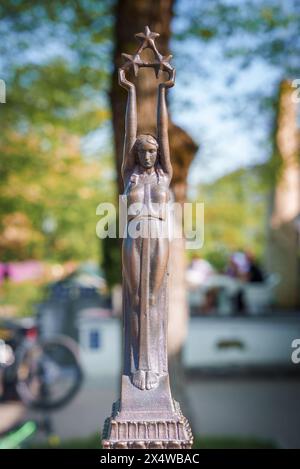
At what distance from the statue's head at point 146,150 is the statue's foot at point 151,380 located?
4.65 feet

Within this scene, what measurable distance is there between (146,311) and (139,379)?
0.46 m

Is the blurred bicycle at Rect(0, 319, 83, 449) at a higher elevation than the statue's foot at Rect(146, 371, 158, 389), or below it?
below

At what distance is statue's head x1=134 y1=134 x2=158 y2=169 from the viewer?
418 centimetres

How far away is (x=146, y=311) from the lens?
4.10m

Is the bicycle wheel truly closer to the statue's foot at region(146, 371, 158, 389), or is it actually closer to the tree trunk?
the tree trunk

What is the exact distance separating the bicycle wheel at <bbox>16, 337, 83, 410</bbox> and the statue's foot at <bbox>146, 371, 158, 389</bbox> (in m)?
5.55

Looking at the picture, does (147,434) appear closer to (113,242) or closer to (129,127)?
(129,127)

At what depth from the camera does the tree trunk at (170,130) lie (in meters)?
7.11

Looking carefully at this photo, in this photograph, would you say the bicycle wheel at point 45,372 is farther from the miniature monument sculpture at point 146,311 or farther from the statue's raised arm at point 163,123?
the statue's raised arm at point 163,123

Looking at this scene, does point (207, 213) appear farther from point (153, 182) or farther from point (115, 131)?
point (153, 182)

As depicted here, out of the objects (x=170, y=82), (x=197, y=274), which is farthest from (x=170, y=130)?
(x=197, y=274)

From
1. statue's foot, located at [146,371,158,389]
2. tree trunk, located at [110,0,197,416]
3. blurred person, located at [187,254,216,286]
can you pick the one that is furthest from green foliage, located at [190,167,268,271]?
statue's foot, located at [146,371,158,389]

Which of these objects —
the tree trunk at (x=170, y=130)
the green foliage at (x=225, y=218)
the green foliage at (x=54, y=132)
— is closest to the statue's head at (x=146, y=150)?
the tree trunk at (x=170, y=130)

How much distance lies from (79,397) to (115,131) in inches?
217
